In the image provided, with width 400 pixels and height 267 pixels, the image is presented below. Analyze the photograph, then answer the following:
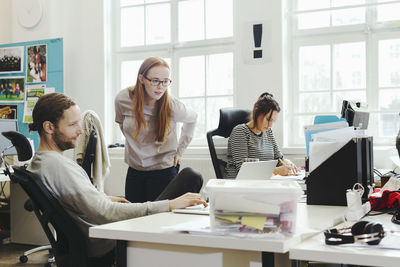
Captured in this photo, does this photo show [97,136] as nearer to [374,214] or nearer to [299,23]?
[299,23]

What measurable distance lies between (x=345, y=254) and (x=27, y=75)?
15.9 ft

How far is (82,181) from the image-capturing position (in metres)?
1.73

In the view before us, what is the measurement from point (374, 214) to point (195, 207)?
2.02 feet

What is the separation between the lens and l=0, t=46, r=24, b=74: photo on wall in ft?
17.1

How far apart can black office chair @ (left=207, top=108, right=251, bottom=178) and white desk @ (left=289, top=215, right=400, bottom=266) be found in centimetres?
195

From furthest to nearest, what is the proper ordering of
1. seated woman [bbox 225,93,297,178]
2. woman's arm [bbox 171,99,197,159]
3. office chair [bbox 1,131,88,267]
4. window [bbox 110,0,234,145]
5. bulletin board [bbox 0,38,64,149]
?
bulletin board [bbox 0,38,64,149] → window [bbox 110,0,234,145] → seated woman [bbox 225,93,297,178] → woman's arm [bbox 171,99,197,159] → office chair [bbox 1,131,88,267]

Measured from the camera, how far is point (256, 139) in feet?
11.2

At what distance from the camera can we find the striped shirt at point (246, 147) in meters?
3.14

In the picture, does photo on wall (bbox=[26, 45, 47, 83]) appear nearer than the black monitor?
No

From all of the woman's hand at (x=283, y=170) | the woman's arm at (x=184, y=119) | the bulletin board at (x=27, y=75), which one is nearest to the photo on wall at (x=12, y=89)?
the bulletin board at (x=27, y=75)

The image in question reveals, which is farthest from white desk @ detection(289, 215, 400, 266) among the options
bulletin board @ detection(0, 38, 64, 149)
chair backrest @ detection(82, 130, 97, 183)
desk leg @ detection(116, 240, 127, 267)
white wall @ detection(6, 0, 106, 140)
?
bulletin board @ detection(0, 38, 64, 149)

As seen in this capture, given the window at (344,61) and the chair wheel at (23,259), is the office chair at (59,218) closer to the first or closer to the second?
the chair wheel at (23,259)

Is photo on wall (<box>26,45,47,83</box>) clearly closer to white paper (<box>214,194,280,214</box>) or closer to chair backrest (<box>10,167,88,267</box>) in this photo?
chair backrest (<box>10,167,88,267</box>)

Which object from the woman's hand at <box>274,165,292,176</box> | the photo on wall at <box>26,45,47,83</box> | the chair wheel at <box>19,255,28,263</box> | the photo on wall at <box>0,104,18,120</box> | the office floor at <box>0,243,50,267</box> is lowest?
the office floor at <box>0,243,50,267</box>
